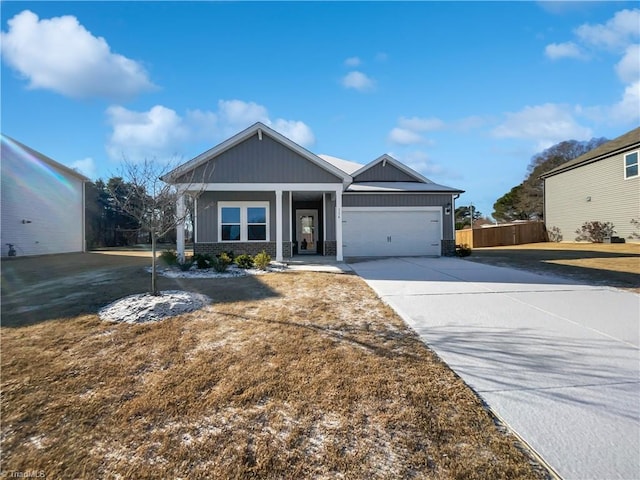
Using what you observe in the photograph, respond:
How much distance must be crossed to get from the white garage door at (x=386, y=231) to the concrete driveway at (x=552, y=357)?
306 inches

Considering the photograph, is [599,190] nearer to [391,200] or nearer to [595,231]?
[595,231]

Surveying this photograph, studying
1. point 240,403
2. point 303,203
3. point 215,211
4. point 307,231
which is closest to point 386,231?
point 307,231

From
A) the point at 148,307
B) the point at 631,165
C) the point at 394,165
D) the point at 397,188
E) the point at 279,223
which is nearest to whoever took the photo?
the point at 148,307

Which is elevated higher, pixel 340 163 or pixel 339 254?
pixel 340 163

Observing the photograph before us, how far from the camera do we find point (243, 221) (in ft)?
44.8

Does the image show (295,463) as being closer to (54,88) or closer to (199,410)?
(199,410)

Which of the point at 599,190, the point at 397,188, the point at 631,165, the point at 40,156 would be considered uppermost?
the point at 40,156

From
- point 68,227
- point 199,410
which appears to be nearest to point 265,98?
point 199,410

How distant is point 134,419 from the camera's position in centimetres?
259

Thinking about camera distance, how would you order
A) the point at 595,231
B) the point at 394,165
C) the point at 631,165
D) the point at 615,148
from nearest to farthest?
1. the point at 394,165
2. the point at 631,165
3. the point at 615,148
4. the point at 595,231

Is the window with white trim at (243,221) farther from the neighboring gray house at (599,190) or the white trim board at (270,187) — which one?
the neighboring gray house at (599,190)

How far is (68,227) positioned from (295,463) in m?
24.5

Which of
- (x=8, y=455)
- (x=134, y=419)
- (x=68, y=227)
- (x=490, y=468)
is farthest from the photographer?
(x=68, y=227)

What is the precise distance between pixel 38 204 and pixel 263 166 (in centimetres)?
1494
